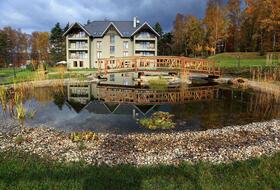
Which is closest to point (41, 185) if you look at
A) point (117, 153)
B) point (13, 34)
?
point (117, 153)

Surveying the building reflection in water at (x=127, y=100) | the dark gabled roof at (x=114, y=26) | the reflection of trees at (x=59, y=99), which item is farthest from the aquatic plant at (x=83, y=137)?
the dark gabled roof at (x=114, y=26)

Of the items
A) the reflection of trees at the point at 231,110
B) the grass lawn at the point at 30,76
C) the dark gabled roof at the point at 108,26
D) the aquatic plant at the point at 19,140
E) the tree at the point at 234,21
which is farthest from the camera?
the tree at the point at 234,21

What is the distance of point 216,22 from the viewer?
135 feet

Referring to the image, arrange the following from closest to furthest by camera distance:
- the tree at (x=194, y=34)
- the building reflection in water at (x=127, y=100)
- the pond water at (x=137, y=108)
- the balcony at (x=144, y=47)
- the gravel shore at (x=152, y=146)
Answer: the gravel shore at (x=152, y=146), the pond water at (x=137, y=108), the building reflection in water at (x=127, y=100), the balcony at (x=144, y=47), the tree at (x=194, y=34)

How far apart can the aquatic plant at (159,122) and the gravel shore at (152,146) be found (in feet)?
4.48

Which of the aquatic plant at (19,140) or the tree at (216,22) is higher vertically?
the tree at (216,22)

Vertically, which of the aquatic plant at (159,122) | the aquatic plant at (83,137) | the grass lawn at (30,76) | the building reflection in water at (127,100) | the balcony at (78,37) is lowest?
the aquatic plant at (159,122)

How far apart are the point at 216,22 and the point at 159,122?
3664 centimetres

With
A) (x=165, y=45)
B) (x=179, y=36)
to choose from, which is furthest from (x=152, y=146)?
(x=165, y=45)

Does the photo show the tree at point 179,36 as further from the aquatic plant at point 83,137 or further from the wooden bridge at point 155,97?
the aquatic plant at point 83,137

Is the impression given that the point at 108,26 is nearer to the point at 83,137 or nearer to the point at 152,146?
the point at 83,137

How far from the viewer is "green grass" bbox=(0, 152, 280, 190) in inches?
155

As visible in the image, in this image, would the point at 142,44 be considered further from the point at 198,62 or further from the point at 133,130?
the point at 133,130

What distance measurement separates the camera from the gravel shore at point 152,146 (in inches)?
207
